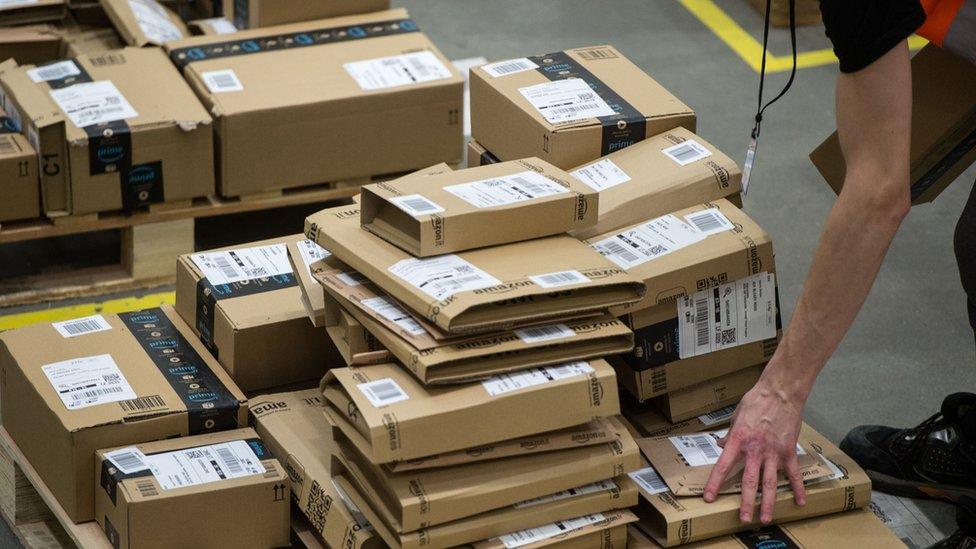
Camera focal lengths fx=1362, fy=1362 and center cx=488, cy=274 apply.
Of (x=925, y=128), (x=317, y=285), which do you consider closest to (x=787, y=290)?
(x=925, y=128)

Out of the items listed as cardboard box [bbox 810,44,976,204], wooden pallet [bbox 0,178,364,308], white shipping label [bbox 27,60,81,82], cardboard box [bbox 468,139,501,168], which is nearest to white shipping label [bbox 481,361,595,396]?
cardboard box [bbox 468,139,501,168]

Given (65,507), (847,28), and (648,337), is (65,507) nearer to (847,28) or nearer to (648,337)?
(648,337)

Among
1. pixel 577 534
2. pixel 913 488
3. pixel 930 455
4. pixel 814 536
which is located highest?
pixel 577 534

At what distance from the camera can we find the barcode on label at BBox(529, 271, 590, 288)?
2.73 m

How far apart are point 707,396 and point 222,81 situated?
2235 millimetres

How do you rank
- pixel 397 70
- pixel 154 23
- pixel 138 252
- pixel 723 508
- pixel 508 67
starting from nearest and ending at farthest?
pixel 723 508 < pixel 508 67 < pixel 138 252 < pixel 397 70 < pixel 154 23

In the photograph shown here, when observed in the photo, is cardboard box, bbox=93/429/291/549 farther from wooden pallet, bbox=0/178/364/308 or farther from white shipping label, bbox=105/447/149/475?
wooden pallet, bbox=0/178/364/308

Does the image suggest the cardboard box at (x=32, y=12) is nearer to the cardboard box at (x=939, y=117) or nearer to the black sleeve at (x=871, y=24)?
the cardboard box at (x=939, y=117)

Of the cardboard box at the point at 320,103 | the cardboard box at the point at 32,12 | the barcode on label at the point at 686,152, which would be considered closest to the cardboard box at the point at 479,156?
the barcode on label at the point at 686,152

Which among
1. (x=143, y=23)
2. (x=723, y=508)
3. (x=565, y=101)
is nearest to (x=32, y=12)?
(x=143, y=23)

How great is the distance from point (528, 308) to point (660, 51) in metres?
4.12

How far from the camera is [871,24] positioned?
Result: 8.55 ft

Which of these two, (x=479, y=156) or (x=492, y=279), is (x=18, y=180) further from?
(x=492, y=279)

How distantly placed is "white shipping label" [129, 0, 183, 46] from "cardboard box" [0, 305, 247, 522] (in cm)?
190
